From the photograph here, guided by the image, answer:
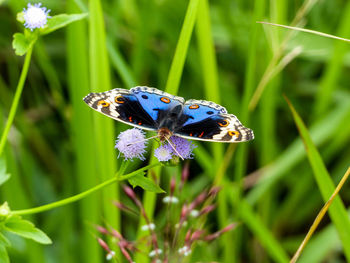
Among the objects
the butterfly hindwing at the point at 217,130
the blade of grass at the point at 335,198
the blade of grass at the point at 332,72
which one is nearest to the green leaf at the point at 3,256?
the butterfly hindwing at the point at 217,130

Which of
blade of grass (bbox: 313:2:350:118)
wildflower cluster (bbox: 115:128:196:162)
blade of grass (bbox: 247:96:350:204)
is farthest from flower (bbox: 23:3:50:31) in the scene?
blade of grass (bbox: 313:2:350:118)

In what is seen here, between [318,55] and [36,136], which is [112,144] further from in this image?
[318,55]

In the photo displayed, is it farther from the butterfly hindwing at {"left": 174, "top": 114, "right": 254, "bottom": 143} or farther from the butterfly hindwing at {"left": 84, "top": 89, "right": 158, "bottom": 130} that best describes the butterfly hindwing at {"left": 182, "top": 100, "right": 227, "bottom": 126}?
the butterfly hindwing at {"left": 84, "top": 89, "right": 158, "bottom": 130}

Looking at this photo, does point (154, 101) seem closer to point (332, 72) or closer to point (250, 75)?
point (250, 75)

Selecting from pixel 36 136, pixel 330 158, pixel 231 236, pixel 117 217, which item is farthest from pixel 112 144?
pixel 330 158

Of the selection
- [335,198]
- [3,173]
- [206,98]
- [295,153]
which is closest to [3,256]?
[3,173]
